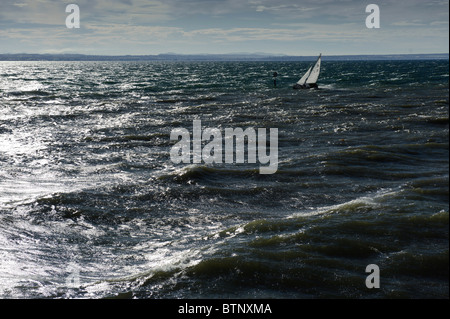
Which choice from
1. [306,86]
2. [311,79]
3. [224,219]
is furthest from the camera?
[311,79]

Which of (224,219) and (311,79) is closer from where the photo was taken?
(224,219)

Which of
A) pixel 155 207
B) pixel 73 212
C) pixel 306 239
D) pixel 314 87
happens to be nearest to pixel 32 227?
pixel 73 212

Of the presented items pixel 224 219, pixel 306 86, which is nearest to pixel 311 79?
pixel 306 86

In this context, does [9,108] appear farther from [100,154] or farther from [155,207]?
[155,207]

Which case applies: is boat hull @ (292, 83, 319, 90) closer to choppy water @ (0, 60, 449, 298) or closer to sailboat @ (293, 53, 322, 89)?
sailboat @ (293, 53, 322, 89)

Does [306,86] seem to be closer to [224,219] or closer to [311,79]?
[311,79]

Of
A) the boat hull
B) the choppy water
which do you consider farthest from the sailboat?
the choppy water

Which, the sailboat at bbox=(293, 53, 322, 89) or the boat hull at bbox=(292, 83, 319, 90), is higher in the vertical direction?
the sailboat at bbox=(293, 53, 322, 89)

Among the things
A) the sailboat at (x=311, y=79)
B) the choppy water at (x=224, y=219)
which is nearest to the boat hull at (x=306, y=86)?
the sailboat at (x=311, y=79)

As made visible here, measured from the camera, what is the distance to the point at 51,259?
353 inches

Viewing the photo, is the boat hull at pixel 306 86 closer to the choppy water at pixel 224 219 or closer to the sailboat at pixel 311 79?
the sailboat at pixel 311 79

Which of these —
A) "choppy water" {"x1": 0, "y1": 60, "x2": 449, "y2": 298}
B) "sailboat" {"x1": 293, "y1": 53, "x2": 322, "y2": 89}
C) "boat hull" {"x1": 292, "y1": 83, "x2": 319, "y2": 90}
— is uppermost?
"sailboat" {"x1": 293, "y1": 53, "x2": 322, "y2": 89}

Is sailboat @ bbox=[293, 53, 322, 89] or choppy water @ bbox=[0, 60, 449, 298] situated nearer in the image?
choppy water @ bbox=[0, 60, 449, 298]

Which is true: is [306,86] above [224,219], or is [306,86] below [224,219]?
above
